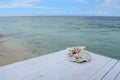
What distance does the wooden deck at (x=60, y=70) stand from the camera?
2408 millimetres

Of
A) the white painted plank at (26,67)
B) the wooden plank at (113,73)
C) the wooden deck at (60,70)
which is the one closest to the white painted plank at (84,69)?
the wooden deck at (60,70)

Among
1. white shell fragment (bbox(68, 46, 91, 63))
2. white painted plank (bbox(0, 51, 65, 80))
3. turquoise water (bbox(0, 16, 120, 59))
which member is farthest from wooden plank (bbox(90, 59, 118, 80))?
turquoise water (bbox(0, 16, 120, 59))

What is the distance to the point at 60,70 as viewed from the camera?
2684 mm

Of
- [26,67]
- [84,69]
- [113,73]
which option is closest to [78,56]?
[84,69]

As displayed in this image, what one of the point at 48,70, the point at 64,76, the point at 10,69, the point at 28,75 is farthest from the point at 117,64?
the point at 10,69


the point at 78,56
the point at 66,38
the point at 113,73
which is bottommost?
the point at 66,38

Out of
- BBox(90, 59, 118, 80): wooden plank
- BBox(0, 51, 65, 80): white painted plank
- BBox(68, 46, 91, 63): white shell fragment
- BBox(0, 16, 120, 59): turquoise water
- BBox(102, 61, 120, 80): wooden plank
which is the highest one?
BBox(68, 46, 91, 63): white shell fragment

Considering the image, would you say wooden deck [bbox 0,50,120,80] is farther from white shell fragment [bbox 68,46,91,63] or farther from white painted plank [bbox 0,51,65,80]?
white shell fragment [bbox 68,46,91,63]

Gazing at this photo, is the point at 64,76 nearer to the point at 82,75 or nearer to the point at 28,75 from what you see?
the point at 82,75

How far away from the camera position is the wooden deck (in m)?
2.41

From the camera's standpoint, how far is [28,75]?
2.46m

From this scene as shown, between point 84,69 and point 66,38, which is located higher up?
point 84,69

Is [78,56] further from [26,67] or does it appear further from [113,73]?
[26,67]

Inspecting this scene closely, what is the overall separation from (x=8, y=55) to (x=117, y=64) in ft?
17.6
